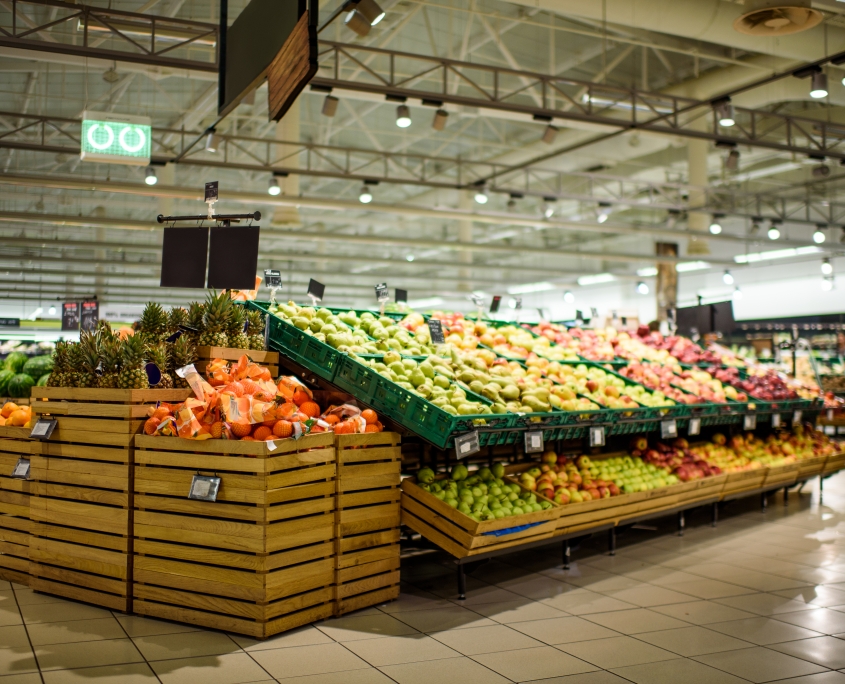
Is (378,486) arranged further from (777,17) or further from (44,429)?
(777,17)

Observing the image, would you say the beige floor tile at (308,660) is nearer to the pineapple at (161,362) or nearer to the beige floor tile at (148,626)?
the beige floor tile at (148,626)

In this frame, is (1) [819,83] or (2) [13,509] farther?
(1) [819,83]

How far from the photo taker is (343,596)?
399cm

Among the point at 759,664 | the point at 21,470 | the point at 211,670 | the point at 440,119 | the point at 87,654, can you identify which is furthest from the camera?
the point at 440,119

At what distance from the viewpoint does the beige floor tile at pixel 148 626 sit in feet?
11.9

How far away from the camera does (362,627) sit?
3.83 meters

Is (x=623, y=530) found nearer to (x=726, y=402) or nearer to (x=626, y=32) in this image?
(x=726, y=402)

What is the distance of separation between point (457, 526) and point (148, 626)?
175 cm

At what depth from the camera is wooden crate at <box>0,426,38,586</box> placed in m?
4.49

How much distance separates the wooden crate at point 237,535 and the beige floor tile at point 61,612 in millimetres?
251

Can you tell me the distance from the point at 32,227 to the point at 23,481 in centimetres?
2057

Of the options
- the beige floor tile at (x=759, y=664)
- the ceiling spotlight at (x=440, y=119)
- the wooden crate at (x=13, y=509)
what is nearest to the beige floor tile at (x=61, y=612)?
the wooden crate at (x=13, y=509)

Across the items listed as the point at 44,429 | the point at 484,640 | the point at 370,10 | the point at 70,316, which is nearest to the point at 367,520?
the point at 484,640

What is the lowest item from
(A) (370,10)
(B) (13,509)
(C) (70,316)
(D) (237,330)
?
(B) (13,509)
